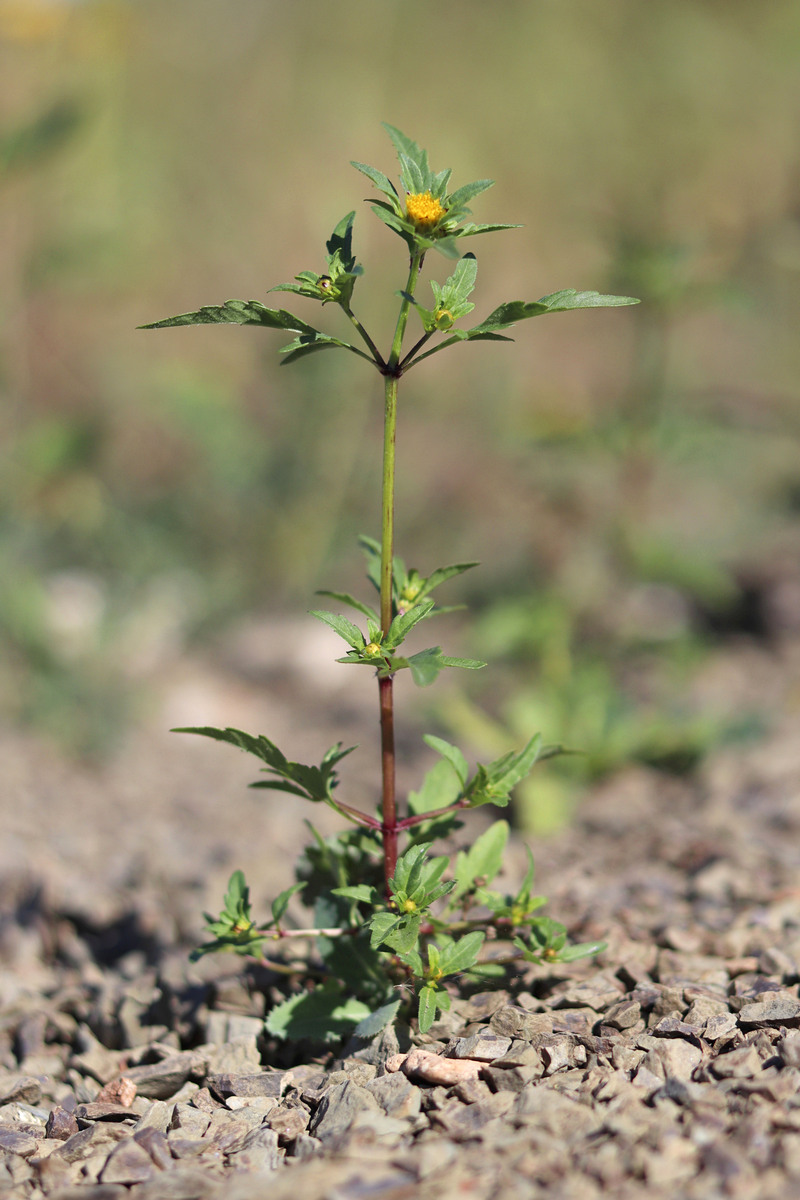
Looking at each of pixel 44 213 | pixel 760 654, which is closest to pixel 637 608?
pixel 760 654

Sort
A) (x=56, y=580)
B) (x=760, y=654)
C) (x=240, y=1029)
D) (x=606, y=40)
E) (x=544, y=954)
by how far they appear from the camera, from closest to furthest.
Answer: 1. (x=544, y=954)
2. (x=240, y=1029)
3. (x=760, y=654)
4. (x=56, y=580)
5. (x=606, y=40)

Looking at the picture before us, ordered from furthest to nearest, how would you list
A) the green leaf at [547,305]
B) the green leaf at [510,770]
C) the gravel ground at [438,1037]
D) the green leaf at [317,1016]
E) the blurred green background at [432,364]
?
the blurred green background at [432,364] → the green leaf at [317,1016] → the green leaf at [510,770] → the green leaf at [547,305] → the gravel ground at [438,1037]

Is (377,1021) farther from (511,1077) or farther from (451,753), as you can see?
(451,753)

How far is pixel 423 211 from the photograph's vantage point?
1.28 meters

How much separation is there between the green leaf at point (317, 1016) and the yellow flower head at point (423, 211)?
1172mm

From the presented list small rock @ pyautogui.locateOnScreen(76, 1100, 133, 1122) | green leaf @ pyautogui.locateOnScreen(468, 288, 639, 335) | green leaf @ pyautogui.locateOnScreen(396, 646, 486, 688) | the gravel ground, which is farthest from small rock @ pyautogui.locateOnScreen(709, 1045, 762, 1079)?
green leaf @ pyautogui.locateOnScreen(468, 288, 639, 335)

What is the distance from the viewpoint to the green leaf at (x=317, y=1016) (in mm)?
1548

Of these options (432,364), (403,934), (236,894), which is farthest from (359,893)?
(432,364)

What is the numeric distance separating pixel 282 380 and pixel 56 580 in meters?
1.44

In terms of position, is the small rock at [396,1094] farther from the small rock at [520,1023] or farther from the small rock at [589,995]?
the small rock at [589,995]

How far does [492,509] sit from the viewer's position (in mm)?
5008

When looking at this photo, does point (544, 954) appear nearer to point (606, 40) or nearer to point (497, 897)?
point (497, 897)

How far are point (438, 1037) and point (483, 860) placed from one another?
11.1 inches

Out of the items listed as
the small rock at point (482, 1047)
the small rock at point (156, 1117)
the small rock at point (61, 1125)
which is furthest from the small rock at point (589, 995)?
the small rock at point (61, 1125)
